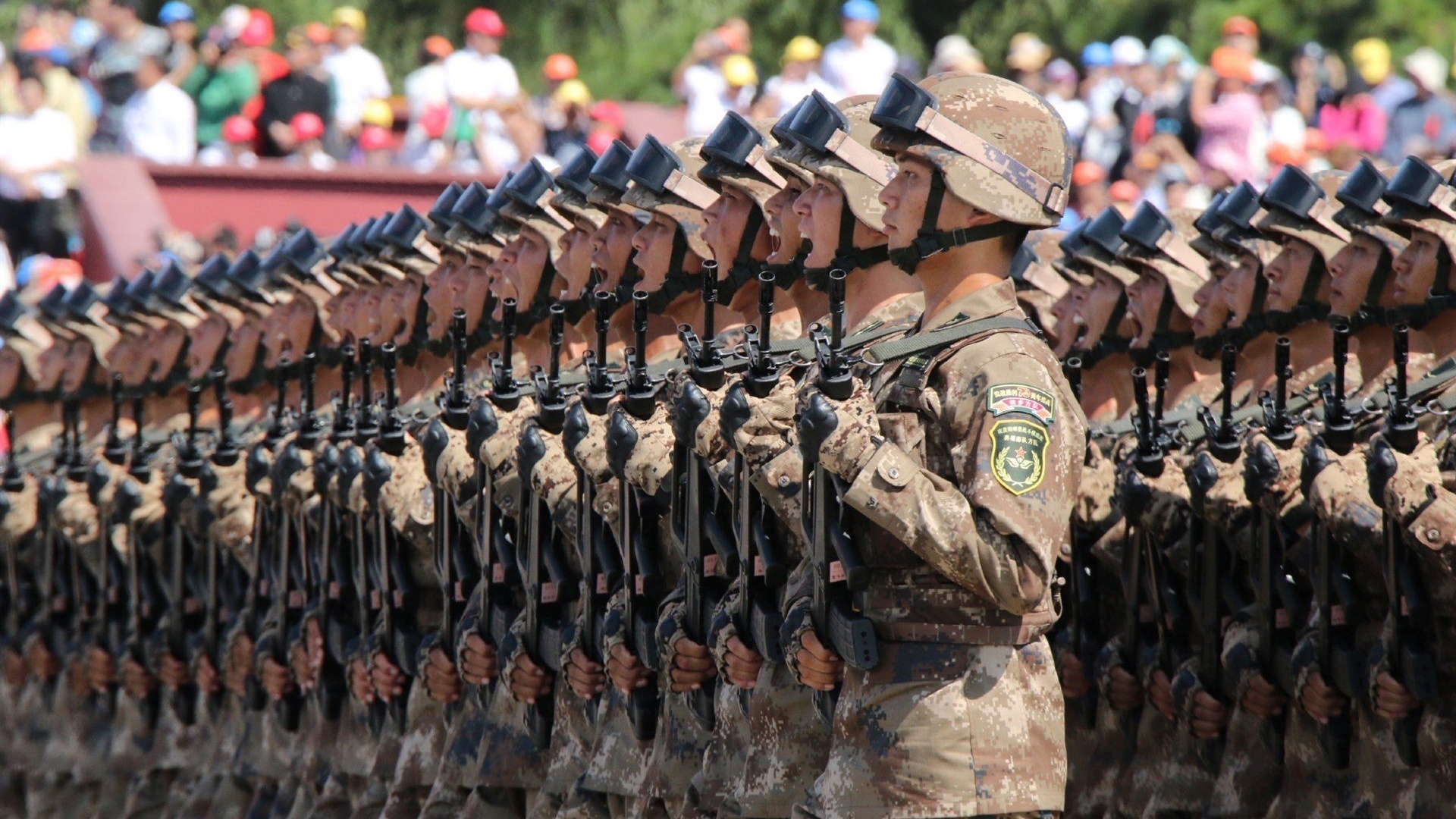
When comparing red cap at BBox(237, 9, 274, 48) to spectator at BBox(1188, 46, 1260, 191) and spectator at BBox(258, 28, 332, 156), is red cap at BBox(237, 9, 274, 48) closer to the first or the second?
spectator at BBox(258, 28, 332, 156)

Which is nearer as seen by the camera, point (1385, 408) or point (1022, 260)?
point (1385, 408)

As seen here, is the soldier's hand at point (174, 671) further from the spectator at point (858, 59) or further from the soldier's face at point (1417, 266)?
the spectator at point (858, 59)

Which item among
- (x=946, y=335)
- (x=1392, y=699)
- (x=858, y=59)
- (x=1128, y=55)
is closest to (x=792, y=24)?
(x=858, y=59)

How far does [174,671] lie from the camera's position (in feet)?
34.5

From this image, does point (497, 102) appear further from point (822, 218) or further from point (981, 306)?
point (981, 306)

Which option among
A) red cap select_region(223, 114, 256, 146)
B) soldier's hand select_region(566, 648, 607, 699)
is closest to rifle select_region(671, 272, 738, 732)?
soldier's hand select_region(566, 648, 607, 699)

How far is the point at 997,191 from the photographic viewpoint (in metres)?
5.53

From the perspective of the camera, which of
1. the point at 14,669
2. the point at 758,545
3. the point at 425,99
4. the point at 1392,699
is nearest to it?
the point at 758,545

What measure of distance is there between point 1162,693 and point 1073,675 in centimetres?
42

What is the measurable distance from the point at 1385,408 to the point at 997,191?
1680 millimetres

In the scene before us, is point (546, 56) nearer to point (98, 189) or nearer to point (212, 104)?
point (212, 104)

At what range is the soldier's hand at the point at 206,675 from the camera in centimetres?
1027

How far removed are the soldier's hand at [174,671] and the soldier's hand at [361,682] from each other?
5.93ft

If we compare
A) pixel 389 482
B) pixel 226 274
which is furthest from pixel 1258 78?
pixel 389 482
